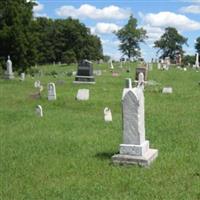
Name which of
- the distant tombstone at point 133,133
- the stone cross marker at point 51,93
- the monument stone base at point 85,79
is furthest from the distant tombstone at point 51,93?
the distant tombstone at point 133,133

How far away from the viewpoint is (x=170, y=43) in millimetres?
Answer: 105000

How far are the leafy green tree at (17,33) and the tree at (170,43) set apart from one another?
6799 cm

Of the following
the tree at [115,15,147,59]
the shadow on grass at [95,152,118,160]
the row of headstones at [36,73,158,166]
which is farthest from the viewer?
the tree at [115,15,147,59]

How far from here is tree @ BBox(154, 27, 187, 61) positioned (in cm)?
10550

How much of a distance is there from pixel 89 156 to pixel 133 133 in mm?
1211

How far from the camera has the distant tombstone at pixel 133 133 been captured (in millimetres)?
9273

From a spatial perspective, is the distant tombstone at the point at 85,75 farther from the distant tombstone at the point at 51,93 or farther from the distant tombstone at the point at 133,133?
the distant tombstone at the point at 133,133

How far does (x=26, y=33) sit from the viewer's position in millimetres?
39781

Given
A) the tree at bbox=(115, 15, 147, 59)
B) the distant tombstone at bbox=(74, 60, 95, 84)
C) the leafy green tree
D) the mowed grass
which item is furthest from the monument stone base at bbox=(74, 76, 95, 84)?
the tree at bbox=(115, 15, 147, 59)

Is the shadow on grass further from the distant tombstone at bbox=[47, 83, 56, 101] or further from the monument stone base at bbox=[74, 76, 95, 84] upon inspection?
the monument stone base at bbox=[74, 76, 95, 84]

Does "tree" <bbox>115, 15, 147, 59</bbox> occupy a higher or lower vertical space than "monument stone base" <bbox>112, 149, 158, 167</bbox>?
higher

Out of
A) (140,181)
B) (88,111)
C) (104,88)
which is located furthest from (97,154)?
(104,88)

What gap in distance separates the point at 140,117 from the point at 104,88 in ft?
52.9

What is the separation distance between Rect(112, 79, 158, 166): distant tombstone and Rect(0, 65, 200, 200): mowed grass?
0.21 metres
